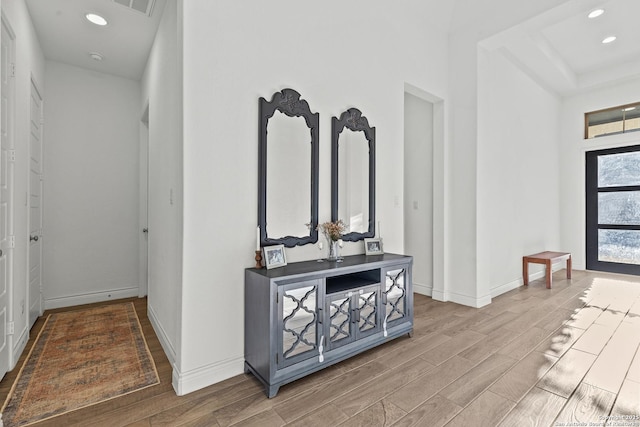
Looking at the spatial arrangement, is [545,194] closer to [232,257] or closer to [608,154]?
[608,154]

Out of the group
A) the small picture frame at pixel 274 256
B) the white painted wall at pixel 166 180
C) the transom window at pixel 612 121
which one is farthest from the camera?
the transom window at pixel 612 121

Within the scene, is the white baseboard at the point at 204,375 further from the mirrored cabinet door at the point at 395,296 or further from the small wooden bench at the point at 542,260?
the small wooden bench at the point at 542,260

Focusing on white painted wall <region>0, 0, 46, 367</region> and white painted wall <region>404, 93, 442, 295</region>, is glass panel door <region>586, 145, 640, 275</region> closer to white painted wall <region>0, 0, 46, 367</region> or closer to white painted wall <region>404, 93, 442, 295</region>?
white painted wall <region>404, 93, 442, 295</region>

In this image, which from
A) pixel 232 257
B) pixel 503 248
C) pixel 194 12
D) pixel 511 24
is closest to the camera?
pixel 194 12

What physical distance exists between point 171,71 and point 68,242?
2.65 m

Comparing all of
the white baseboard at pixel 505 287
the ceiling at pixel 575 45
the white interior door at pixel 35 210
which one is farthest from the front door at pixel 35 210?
the white baseboard at pixel 505 287

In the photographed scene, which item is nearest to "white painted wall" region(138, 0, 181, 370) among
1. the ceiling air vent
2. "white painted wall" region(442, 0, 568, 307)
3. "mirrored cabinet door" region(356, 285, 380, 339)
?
the ceiling air vent

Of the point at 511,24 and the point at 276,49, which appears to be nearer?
the point at 276,49

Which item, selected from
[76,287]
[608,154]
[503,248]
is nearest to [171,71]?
[76,287]

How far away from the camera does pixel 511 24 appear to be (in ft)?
10.8

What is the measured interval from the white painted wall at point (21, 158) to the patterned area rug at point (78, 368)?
9.1 inches

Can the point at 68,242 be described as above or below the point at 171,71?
below

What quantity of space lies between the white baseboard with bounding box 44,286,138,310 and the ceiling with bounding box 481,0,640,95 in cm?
517

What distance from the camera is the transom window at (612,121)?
5109 mm
